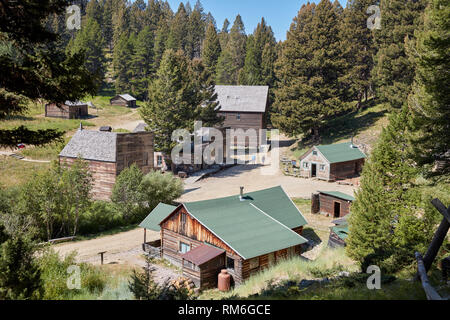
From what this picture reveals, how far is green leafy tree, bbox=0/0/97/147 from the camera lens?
31.2 feet

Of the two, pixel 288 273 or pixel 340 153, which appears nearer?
pixel 288 273

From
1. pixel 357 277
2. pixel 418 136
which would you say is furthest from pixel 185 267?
pixel 418 136

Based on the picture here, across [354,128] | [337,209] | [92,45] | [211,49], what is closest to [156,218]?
[337,209]

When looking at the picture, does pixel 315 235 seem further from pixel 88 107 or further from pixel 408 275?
pixel 88 107

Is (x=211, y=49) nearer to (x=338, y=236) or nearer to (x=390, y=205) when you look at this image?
(x=338, y=236)

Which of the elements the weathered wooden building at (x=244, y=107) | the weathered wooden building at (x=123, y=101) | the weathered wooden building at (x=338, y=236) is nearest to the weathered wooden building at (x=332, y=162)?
the weathered wooden building at (x=338, y=236)

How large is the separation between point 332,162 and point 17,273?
117 ft

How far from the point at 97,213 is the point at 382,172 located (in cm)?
2290

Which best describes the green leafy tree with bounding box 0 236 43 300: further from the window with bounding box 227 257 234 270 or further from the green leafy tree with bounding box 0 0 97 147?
the window with bounding box 227 257 234 270

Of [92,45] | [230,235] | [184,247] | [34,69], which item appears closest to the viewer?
[34,69]

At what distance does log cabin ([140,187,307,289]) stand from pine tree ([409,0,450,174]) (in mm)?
8600

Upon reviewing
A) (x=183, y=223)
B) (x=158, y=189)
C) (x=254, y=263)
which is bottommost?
(x=254, y=263)

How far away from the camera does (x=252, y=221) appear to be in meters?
23.1

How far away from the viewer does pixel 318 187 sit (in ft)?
131
